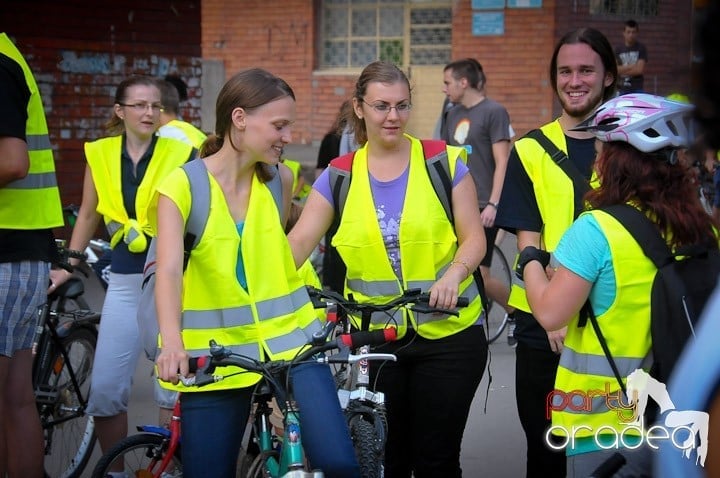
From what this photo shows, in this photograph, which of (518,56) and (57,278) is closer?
(57,278)

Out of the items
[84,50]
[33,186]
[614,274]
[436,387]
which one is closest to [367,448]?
[436,387]

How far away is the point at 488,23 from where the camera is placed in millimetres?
15203

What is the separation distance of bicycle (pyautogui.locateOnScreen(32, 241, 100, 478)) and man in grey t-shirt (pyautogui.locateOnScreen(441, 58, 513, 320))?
3.49 metres

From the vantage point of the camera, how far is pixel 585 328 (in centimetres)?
337

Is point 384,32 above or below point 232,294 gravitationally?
above

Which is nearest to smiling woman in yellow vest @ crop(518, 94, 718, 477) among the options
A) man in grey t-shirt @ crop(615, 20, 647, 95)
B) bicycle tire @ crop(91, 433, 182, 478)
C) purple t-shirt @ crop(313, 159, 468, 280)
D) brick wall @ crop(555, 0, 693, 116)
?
purple t-shirt @ crop(313, 159, 468, 280)

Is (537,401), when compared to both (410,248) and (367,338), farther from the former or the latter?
(367,338)

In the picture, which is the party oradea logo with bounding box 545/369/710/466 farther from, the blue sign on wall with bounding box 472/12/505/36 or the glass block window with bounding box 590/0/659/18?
the glass block window with bounding box 590/0/659/18

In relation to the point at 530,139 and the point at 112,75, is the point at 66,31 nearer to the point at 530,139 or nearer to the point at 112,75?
the point at 112,75

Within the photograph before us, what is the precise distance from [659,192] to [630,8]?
13.0 metres

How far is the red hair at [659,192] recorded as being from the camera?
3.28 m

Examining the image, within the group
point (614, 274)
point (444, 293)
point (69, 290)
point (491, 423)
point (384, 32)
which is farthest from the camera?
point (384, 32)

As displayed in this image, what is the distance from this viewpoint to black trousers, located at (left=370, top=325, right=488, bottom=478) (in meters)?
4.51

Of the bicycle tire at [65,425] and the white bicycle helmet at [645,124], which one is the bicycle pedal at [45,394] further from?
the white bicycle helmet at [645,124]
